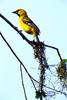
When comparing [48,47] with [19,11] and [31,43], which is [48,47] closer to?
[31,43]

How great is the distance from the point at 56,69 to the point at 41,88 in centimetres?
38

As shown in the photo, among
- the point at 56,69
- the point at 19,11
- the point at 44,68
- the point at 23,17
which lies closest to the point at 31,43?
the point at 44,68

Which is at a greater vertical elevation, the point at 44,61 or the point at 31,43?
the point at 31,43

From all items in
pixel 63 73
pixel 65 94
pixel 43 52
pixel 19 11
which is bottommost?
pixel 65 94

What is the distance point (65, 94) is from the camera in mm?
1600

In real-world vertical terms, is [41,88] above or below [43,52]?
below

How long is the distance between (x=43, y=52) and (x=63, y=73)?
239 millimetres

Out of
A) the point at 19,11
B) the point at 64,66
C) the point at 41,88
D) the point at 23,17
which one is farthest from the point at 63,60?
the point at 23,17

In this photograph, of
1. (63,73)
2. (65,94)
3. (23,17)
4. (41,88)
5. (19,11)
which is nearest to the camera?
(41,88)

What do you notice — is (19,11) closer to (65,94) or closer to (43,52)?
(43,52)

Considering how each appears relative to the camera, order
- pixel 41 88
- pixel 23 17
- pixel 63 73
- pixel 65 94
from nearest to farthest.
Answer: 1. pixel 41 88
2. pixel 65 94
3. pixel 63 73
4. pixel 23 17

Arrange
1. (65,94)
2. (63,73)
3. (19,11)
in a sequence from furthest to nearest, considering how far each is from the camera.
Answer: (19,11) → (63,73) → (65,94)

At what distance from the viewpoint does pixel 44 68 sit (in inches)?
59.2

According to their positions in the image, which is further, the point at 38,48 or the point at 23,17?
the point at 23,17
